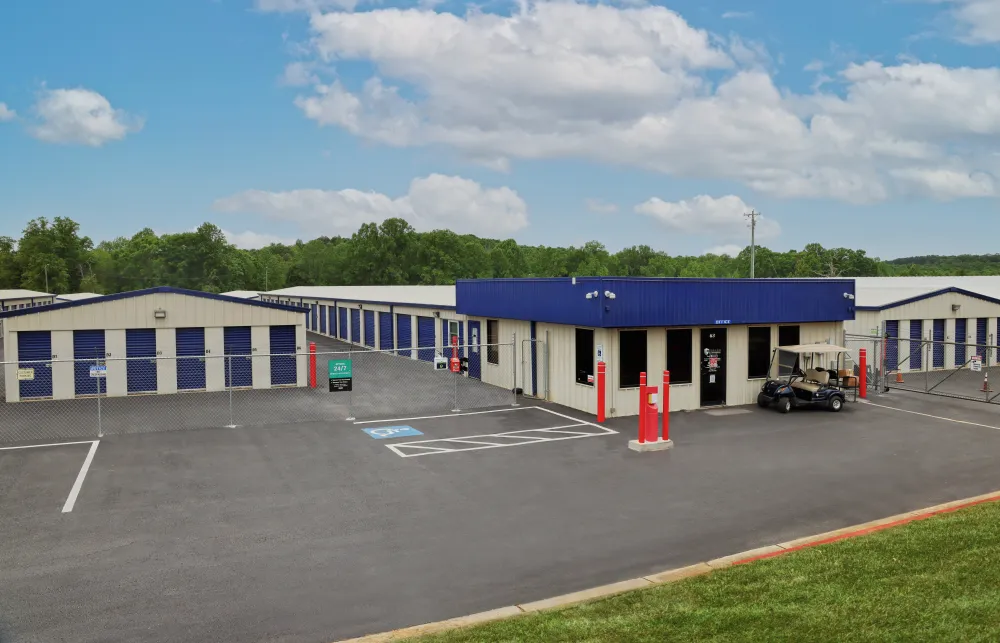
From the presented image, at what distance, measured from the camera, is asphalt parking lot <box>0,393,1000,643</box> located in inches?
350

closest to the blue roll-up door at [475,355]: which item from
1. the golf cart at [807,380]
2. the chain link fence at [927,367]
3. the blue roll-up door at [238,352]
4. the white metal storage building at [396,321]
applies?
the white metal storage building at [396,321]

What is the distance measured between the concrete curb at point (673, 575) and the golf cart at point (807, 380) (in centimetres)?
945

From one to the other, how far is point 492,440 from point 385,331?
25608 mm

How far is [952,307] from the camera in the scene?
32594mm

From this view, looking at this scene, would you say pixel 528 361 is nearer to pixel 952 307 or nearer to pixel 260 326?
pixel 260 326

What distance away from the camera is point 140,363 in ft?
87.5

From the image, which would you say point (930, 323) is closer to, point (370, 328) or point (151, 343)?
point (370, 328)

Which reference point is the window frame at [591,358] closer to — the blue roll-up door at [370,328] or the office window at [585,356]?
the office window at [585,356]

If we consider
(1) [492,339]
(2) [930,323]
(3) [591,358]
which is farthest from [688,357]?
(2) [930,323]

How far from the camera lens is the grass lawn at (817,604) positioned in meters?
7.14

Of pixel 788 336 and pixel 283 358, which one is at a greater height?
pixel 788 336

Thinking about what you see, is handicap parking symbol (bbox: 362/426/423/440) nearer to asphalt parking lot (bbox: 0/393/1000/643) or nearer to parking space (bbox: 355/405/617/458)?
parking space (bbox: 355/405/617/458)

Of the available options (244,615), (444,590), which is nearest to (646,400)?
(444,590)

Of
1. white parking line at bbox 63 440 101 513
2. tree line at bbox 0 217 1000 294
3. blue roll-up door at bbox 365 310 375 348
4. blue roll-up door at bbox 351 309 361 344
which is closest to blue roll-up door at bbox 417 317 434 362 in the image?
blue roll-up door at bbox 365 310 375 348
